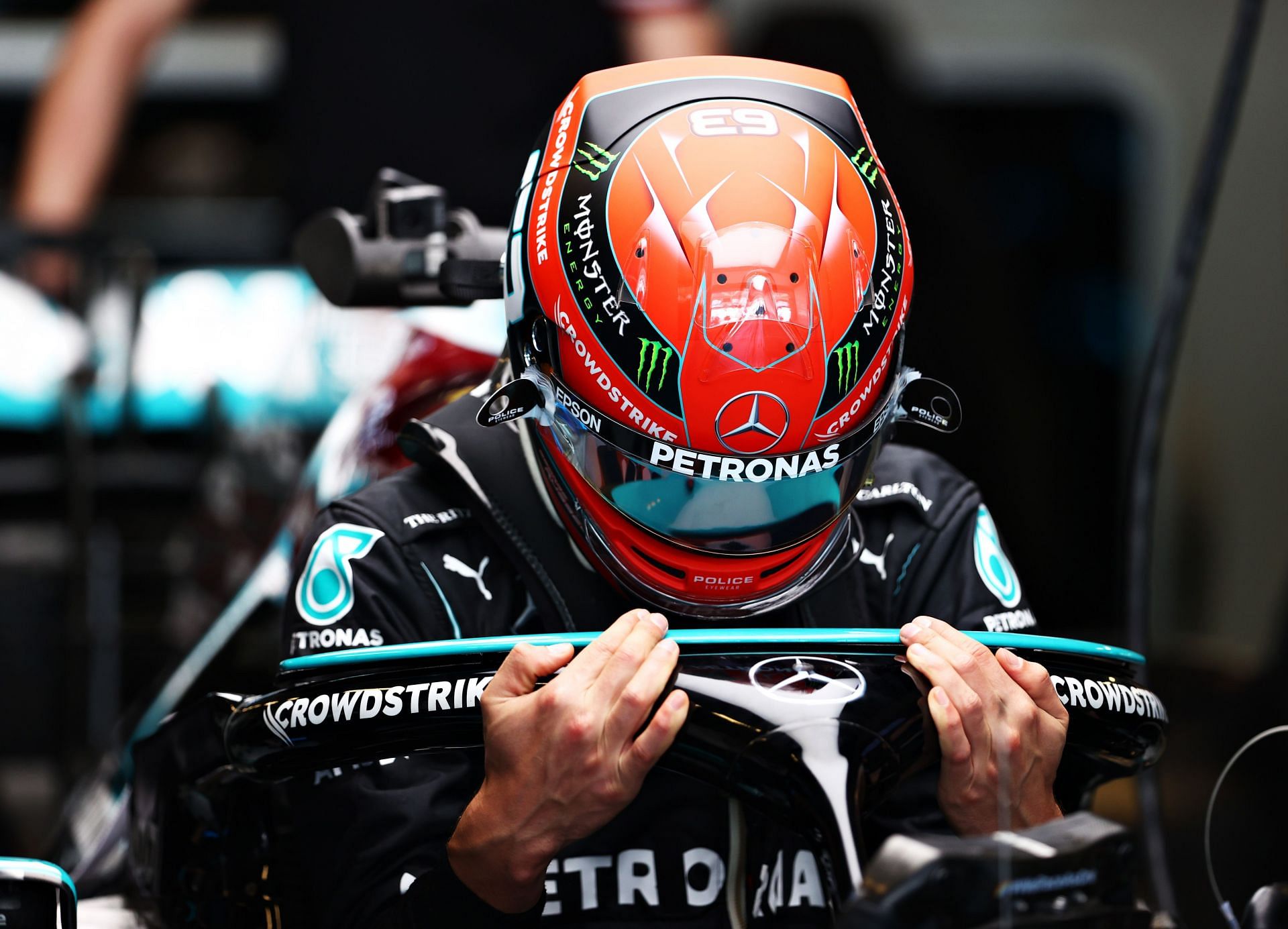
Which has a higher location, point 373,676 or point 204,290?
point 373,676

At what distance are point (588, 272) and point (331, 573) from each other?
10.3 inches

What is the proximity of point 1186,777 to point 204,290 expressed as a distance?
5.78 feet

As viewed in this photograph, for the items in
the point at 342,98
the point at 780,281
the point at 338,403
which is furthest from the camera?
the point at 342,98

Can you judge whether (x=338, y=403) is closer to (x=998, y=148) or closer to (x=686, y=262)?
(x=686, y=262)

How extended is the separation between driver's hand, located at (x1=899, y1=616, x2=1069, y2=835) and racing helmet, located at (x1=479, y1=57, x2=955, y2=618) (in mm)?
143

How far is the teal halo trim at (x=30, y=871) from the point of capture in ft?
2.50

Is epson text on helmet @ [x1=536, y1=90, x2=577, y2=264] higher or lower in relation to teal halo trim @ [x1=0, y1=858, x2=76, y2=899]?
higher

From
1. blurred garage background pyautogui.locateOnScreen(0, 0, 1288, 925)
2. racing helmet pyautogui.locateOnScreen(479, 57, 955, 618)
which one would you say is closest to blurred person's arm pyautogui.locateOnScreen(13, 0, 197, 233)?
blurred garage background pyautogui.locateOnScreen(0, 0, 1288, 925)

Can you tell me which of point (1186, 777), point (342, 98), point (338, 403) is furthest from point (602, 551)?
point (1186, 777)

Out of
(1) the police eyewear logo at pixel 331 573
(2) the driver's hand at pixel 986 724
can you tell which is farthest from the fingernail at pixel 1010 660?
(1) the police eyewear logo at pixel 331 573

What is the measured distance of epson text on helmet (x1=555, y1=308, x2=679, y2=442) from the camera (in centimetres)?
88

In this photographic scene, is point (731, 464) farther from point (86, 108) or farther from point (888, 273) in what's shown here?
point (86, 108)

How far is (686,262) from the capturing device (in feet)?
2.85

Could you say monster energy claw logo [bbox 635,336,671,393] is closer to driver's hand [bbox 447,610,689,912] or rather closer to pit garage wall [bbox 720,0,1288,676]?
driver's hand [bbox 447,610,689,912]
